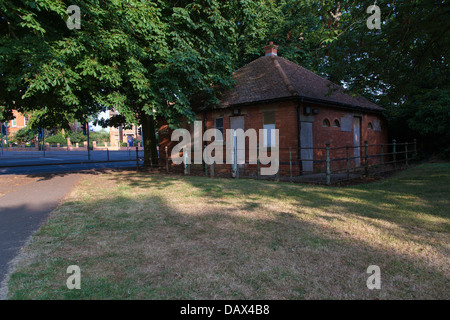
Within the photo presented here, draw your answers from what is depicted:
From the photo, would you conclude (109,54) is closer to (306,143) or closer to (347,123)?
(306,143)

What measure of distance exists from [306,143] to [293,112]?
158 cm

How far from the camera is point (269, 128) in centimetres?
1270

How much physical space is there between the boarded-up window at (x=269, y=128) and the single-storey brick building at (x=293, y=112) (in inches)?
1.9

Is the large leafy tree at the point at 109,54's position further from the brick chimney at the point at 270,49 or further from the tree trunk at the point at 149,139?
the brick chimney at the point at 270,49

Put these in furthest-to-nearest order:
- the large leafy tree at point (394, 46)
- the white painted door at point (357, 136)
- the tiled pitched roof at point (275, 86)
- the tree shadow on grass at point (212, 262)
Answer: the white painted door at point (357, 136), the tiled pitched roof at point (275, 86), the large leafy tree at point (394, 46), the tree shadow on grass at point (212, 262)

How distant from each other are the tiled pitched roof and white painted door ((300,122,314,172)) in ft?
4.23

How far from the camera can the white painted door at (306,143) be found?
1205cm

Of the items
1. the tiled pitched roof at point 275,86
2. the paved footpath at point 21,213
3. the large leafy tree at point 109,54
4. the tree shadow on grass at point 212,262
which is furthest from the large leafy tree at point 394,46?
the paved footpath at point 21,213

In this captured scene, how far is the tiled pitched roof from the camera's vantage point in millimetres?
12453

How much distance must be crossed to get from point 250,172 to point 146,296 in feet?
36.0

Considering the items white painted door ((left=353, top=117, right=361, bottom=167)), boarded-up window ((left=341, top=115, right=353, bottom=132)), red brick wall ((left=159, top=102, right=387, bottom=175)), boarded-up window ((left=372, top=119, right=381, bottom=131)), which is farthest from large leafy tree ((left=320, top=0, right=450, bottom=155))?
boarded-up window ((left=372, top=119, right=381, bottom=131))

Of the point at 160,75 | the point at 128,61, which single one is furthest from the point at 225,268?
the point at 160,75

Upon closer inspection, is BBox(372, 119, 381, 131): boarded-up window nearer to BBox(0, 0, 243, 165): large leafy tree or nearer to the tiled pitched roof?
the tiled pitched roof

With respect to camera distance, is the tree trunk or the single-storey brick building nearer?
the single-storey brick building
